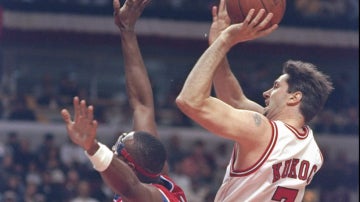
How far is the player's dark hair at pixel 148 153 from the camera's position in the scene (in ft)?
17.4

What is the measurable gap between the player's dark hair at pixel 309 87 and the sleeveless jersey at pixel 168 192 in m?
0.91

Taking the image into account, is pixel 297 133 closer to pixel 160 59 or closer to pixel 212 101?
pixel 212 101

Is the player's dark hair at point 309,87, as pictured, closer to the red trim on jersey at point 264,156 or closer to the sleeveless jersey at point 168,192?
the red trim on jersey at point 264,156

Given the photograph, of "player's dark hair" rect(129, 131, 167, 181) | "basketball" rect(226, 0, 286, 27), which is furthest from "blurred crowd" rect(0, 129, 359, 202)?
"basketball" rect(226, 0, 286, 27)

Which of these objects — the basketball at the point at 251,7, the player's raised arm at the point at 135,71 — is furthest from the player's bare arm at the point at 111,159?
the basketball at the point at 251,7

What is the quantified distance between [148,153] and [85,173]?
886cm

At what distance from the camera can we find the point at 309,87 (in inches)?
208

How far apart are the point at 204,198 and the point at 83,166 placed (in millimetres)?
A: 1988

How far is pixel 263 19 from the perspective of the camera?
204 inches

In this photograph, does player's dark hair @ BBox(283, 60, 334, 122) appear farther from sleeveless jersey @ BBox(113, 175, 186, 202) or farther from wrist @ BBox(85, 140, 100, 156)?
wrist @ BBox(85, 140, 100, 156)

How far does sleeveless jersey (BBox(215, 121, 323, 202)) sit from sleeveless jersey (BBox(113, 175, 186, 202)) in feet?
0.98

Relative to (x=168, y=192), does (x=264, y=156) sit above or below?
above

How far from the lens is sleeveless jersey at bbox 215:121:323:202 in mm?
5055

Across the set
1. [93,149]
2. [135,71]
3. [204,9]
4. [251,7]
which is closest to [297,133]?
[251,7]
